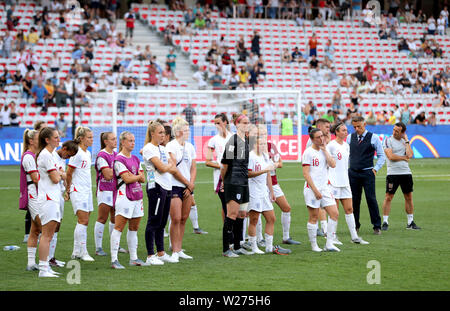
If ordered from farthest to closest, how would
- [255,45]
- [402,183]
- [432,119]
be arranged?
[255,45] → [432,119] → [402,183]

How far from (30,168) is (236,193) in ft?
Result: 9.63

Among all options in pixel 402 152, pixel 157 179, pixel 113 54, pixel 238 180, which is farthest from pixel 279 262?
pixel 113 54

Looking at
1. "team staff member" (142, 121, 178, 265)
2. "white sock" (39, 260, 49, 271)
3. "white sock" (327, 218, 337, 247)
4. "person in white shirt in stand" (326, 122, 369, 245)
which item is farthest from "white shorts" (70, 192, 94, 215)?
"person in white shirt in stand" (326, 122, 369, 245)

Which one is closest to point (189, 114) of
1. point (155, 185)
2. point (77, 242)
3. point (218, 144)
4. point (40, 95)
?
point (40, 95)

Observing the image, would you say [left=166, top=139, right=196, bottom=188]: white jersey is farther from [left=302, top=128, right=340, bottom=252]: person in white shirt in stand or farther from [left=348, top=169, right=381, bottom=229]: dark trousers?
[left=348, top=169, right=381, bottom=229]: dark trousers

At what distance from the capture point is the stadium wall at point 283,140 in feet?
87.7

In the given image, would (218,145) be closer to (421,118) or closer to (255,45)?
(421,118)

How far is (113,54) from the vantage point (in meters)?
33.5

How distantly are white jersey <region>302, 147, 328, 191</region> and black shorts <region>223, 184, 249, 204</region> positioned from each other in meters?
1.23

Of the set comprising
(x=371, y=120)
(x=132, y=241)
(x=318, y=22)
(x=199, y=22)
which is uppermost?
(x=318, y=22)

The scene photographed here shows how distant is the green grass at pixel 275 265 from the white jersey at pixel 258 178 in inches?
38.3

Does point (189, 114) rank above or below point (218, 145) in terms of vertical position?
below

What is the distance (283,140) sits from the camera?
28.5 metres

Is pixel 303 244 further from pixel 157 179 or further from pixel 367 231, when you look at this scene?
pixel 157 179
